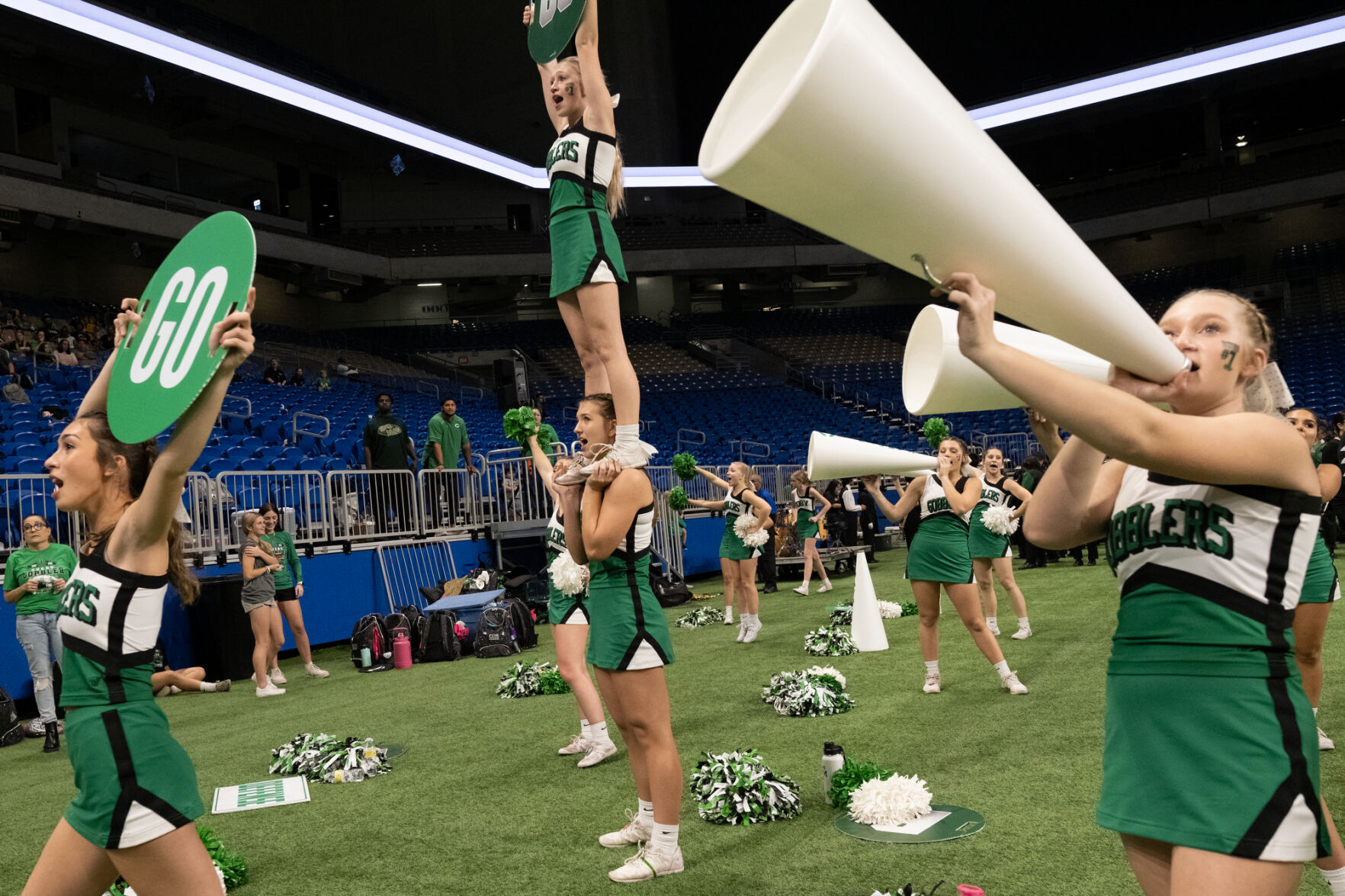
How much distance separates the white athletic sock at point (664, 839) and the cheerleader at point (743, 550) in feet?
20.4

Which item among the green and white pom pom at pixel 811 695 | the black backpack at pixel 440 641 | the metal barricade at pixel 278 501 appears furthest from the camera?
the metal barricade at pixel 278 501

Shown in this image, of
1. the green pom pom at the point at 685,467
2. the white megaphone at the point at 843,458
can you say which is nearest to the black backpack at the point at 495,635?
the green pom pom at the point at 685,467

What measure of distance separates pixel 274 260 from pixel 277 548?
60.5 feet

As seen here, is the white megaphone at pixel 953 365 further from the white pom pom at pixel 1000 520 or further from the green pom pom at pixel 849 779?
the white pom pom at pixel 1000 520

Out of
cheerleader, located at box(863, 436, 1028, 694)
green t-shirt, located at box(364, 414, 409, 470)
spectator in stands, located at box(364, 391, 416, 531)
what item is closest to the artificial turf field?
cheerleader, located at box(863, 436, 1028, 694)

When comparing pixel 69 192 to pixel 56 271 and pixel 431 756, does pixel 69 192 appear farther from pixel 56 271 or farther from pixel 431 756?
pixel 431 756

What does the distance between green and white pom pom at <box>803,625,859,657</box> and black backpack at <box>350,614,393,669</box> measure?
4.45 metres

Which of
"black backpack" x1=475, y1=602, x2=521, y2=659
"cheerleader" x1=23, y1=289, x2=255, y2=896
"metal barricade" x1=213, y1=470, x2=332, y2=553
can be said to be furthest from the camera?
"metal barricade" x1=213, y1=470, x2=332, y2=553

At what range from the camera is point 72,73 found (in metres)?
22.8

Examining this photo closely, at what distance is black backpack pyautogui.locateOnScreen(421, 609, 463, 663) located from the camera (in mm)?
10648

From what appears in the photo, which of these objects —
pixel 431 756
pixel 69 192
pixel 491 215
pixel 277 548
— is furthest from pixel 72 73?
pixel 431 756

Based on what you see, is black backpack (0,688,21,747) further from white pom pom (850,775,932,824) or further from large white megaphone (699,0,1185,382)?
large white megaphone (699,0,1185,382)

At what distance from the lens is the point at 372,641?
10.4m

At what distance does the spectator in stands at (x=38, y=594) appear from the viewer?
7637 mm
